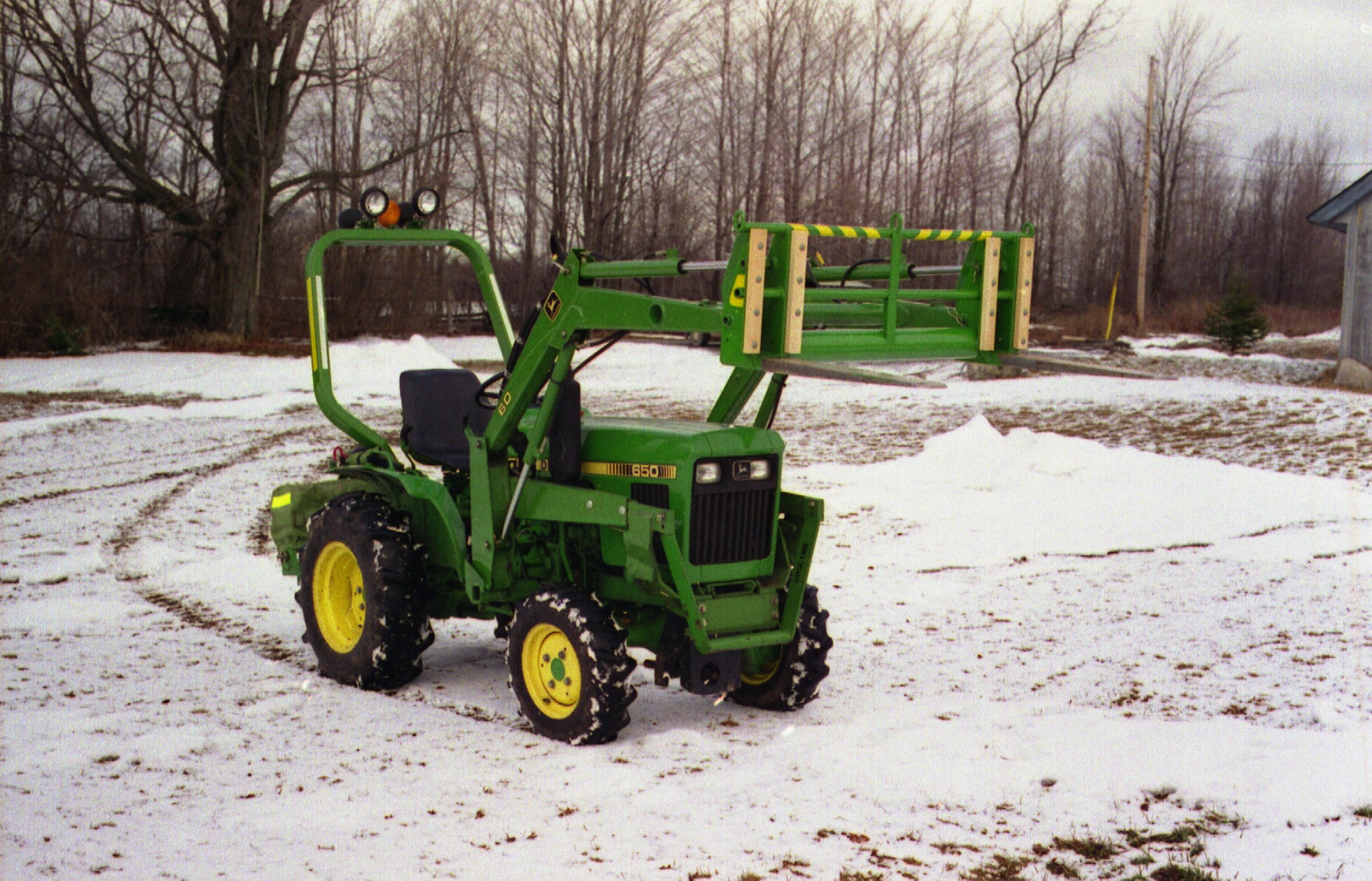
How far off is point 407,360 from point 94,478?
11407mm

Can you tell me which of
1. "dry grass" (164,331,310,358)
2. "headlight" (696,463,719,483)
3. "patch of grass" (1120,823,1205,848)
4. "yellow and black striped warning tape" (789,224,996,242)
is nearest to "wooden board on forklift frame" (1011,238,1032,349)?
"yellow and black striped warning tape" (789,224,996,242)

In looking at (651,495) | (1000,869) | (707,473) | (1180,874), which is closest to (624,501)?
(651,495)

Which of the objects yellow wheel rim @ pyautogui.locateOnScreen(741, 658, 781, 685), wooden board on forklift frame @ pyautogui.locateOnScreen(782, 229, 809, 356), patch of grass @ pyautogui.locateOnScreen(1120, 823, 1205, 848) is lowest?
patch of grass @ pyautogui.locateOnScreen(1120, 823, 1205, 848)

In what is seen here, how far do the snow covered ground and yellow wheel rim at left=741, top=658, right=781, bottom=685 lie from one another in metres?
0.16

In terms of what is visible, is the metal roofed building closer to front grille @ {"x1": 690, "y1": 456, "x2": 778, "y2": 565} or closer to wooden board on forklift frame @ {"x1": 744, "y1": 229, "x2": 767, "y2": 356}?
front grille @ {"x1": 690, "y1": 456, "x2": 778, "y2": 565}

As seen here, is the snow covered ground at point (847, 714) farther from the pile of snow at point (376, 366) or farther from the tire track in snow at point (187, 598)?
the pile of snow at point (376, 366)

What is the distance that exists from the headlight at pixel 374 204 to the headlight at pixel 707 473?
7.97ft

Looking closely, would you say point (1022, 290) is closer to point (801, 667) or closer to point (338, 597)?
point (801, 667)

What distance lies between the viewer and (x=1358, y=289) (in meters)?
21.5

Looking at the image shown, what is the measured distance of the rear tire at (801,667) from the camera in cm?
577

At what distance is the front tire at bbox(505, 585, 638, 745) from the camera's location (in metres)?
5.18

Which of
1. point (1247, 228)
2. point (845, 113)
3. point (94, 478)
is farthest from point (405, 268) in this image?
point (1247, 228)

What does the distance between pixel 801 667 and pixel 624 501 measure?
4.09 ft

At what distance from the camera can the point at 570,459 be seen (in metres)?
5.69
